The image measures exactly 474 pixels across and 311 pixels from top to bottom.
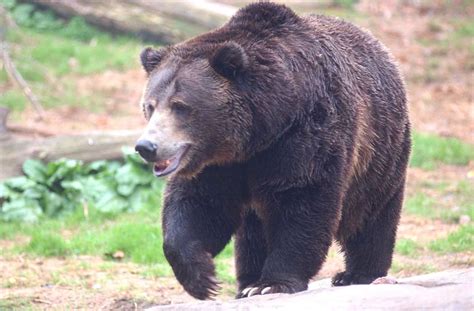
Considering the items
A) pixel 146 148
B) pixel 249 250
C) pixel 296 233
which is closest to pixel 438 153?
pixel 249 250

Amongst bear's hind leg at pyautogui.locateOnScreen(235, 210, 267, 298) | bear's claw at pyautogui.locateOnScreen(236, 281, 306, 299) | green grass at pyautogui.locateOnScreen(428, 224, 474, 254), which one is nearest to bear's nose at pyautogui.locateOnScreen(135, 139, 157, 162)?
bear's claw at pyautogui.locateOnScreen(236, 281, 306, 299)

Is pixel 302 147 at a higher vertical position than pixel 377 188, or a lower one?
higher

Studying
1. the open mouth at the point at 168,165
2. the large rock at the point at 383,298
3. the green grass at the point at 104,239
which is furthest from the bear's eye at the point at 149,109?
the green grass at the point at 104,239

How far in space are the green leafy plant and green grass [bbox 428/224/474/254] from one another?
295 centimetres

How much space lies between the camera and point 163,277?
8.04 meters

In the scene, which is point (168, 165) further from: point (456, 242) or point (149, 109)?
point (456, 242)

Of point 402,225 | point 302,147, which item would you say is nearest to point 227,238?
point 302,147

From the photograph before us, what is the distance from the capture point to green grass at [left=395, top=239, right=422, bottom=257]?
8.74 metres

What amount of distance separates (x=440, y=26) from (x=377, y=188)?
11.4 m

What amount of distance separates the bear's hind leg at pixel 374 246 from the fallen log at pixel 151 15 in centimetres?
853

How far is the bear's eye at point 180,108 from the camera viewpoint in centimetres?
536

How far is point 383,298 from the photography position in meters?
4.48

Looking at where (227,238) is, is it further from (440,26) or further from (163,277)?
(440,26)

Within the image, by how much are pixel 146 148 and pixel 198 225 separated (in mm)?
780
